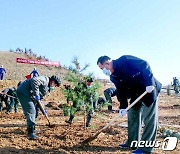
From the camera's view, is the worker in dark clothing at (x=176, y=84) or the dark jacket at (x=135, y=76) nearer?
the dark jacket at (x=135, y=76)

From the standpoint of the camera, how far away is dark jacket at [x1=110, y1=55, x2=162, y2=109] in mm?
5406

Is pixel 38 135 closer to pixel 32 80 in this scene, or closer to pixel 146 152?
pixel 32 80

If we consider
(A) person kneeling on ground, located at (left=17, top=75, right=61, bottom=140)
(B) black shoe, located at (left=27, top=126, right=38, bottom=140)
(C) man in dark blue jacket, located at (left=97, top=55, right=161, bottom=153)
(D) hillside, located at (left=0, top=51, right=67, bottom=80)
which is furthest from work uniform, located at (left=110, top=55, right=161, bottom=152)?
(D) hillside, located at (left=0, top=51, right=67, bottom=80)

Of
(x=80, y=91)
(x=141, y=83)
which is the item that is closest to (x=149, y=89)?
(x=141, y=83)

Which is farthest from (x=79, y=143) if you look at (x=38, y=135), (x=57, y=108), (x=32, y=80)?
(x=57, y=108)

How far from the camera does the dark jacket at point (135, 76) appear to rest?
5.41 meters

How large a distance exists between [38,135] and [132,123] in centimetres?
221

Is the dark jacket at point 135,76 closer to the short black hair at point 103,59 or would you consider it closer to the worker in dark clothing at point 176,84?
the short black hair at point 103,59

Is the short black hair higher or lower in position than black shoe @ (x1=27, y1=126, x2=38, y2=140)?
higher

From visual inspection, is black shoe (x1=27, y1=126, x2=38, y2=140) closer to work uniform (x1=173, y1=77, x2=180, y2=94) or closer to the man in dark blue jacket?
the man in dark blue jacket

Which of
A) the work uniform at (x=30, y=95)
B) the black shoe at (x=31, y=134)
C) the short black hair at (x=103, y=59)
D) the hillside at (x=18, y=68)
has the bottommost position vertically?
the black shoe at (x=31, y=134)

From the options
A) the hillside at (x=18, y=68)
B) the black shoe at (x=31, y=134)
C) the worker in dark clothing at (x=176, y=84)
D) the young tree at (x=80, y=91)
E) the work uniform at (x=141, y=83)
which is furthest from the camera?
the hillside at (x=18, y=68)

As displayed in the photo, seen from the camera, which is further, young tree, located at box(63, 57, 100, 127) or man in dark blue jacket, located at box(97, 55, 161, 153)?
young tree, located at box(63, 57, 100, 127)

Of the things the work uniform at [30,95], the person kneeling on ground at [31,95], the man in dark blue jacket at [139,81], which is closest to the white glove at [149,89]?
the man in dark blue jacket at [139,81]
